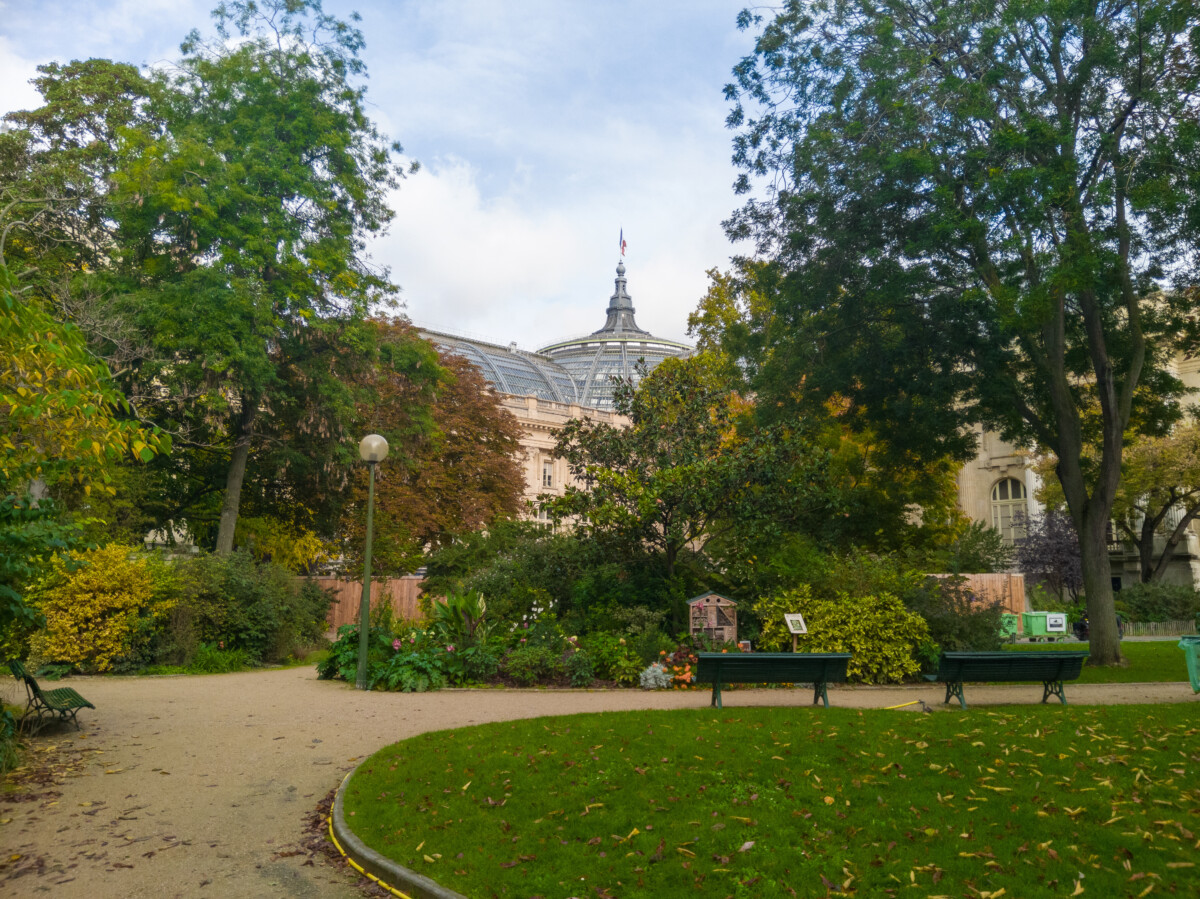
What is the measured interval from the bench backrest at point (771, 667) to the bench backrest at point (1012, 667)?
4.56 ft

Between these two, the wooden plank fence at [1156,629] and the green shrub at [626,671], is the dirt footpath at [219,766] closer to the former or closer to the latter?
the green shrub at [626,671]

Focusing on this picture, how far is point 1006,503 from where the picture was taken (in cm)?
4950

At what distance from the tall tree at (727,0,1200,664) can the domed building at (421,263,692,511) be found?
3825 centimetres

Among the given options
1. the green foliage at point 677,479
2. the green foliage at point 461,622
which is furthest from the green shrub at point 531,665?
the green foliage at point 677,479

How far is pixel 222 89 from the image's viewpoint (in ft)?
74.8

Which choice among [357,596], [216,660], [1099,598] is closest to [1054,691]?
[1099,598]

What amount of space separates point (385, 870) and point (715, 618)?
10.4 m

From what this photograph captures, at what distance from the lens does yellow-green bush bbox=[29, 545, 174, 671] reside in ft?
51.2

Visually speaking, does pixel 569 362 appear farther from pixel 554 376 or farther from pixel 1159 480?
pixel 1159 480

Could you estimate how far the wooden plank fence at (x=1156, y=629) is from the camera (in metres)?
30.4

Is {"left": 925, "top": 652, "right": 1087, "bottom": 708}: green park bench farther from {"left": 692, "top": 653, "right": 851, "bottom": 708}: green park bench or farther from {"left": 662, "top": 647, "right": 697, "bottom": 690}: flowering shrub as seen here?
{"left": 662, "top": 647, "right": 697, "bottom": 690}: flowering shrub

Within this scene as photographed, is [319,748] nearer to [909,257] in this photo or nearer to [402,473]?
[909,257]

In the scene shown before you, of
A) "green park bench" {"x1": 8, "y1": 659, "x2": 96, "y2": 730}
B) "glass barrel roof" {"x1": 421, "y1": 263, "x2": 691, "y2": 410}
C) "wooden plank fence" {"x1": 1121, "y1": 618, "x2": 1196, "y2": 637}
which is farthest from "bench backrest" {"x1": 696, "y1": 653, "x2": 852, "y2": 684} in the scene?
"glass barrel roof" {"x1": 421, "y1": 263, "x2": 691, "y2": 410}

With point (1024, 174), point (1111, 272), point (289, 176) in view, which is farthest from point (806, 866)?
point (289, 176)
